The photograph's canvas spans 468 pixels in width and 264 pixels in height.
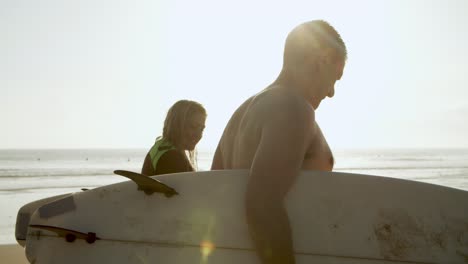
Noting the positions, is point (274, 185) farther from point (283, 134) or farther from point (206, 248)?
point (206, 248)

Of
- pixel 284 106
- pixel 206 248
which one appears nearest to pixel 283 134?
pixel 284 106

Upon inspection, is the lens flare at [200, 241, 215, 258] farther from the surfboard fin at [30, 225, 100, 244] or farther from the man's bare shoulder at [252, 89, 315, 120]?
the man's bare shoulder at [252, 89, 315, 120]

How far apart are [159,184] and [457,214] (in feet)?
4.20

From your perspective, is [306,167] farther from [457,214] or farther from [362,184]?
[457,214]

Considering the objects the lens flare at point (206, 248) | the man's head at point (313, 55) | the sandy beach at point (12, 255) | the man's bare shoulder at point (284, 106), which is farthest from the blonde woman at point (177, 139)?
the sandy beach at point (12, 255)

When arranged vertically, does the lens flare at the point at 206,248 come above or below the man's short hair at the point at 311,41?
below

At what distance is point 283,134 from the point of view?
4.64 ft

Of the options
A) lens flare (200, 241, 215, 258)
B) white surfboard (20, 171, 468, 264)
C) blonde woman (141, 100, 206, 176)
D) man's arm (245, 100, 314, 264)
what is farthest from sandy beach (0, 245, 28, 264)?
man's arm (245, 100, 314, 264)

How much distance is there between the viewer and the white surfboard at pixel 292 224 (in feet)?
A: 5.74

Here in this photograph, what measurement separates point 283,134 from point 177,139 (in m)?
2.92

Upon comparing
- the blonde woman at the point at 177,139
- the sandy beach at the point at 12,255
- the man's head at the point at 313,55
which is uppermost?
the man's head at the point at 313,55

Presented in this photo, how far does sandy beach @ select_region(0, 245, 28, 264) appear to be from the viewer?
5.74 m

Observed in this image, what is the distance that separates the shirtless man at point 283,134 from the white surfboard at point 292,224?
0.15 m

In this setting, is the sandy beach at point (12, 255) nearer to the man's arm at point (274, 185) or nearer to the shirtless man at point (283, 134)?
the shirtless man at point (283, 134)
